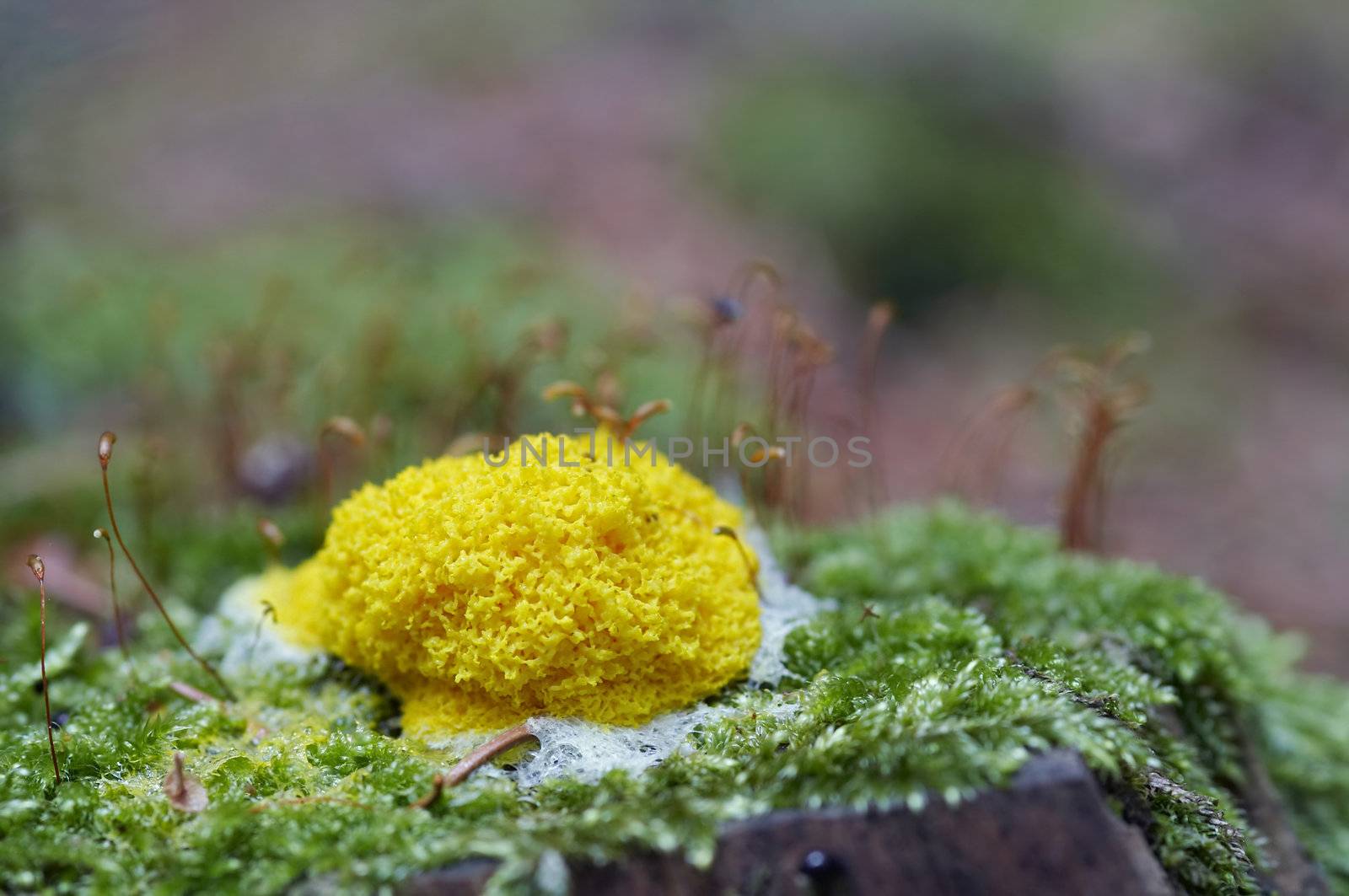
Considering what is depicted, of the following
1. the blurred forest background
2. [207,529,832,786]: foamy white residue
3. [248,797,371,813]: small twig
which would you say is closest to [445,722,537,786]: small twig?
[207,529,832,786]: foamy white residue

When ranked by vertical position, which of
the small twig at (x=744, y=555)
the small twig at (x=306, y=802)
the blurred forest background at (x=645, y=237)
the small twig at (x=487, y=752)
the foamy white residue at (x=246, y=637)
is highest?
the blurred forest background at (x=645, y=237)

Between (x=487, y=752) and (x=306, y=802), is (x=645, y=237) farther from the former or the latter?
(x=306, y=802)

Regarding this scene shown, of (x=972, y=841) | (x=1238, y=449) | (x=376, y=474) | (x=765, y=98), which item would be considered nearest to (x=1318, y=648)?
(x=1238, y=449)

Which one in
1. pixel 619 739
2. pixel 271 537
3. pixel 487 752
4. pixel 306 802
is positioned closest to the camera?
pixel 306 802

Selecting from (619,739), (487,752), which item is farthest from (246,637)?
(619,739)

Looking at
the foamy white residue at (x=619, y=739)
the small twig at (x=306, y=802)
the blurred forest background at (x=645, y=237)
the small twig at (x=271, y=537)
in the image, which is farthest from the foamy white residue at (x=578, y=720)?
the blurred forest background at (x=645, y=237)

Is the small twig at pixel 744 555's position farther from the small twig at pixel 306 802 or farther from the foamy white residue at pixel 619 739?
the small twig at pixel 306 802

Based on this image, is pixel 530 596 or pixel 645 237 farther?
pixel 645 237
